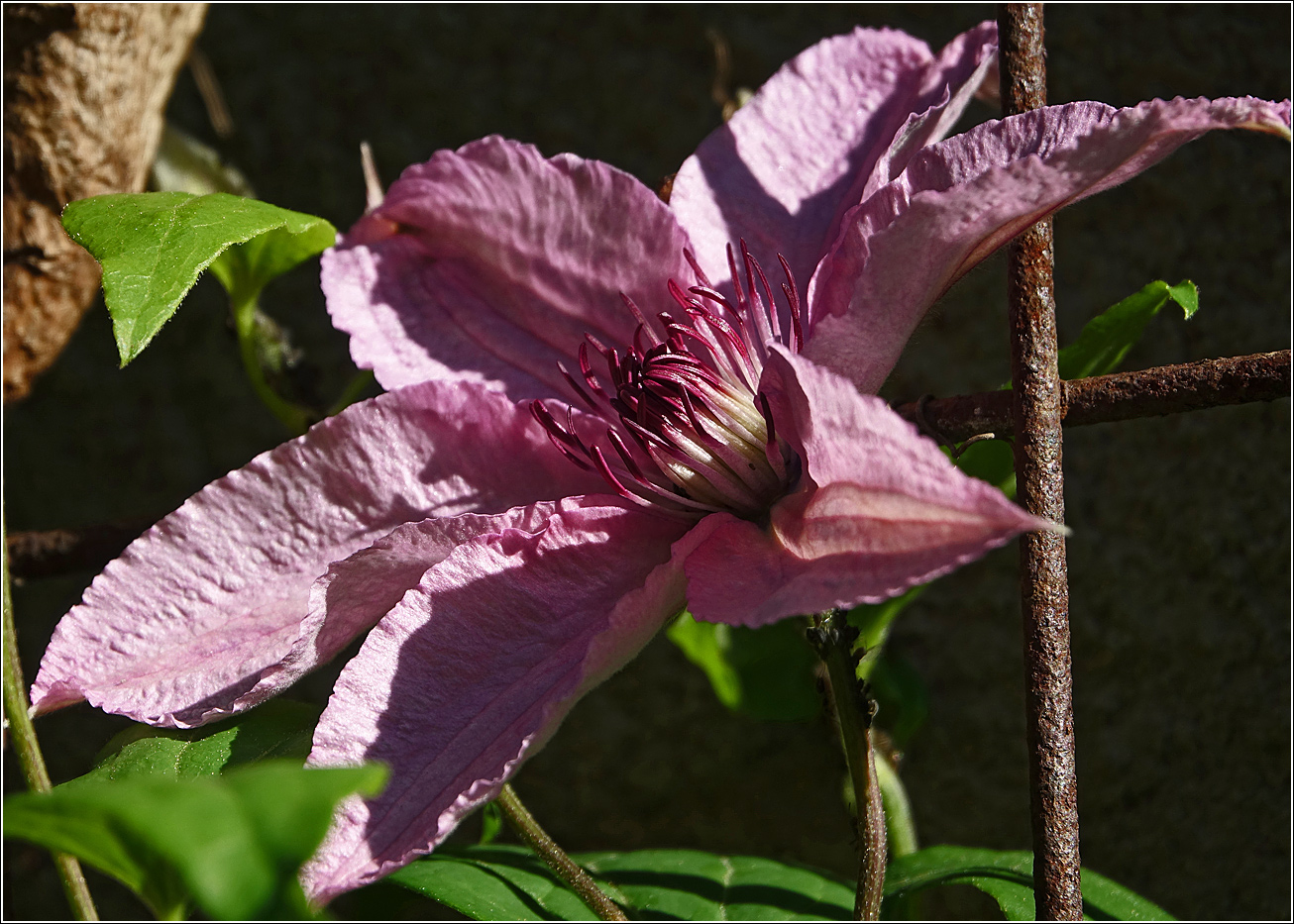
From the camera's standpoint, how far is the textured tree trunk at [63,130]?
0.68 m

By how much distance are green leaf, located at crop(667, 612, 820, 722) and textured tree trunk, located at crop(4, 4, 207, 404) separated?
55cm

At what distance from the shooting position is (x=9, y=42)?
2.21ft

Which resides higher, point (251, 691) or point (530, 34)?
point (530, 34)

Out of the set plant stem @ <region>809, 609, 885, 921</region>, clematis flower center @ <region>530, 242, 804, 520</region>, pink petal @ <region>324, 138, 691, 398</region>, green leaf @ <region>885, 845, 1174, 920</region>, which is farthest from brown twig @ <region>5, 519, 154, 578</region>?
green leaf @ <region>885, 845, 1174, 920</region>

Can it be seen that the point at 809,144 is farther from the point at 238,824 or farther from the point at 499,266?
the point at 238,824

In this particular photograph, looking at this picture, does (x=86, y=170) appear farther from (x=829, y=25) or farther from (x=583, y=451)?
(x=829, y=25)

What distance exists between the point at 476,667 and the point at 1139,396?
0.32 m

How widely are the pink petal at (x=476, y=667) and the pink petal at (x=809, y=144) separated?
0.19 m

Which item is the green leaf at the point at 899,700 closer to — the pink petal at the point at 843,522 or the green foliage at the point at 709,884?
the green foliage at the point at 709,884

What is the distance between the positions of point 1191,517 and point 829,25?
1.77ft

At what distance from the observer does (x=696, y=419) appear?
503 millimetres

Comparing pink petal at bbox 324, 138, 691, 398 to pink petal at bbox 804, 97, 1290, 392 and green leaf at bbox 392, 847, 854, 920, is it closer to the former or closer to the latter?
pink petal at bbox 804, 97, 1290, 392

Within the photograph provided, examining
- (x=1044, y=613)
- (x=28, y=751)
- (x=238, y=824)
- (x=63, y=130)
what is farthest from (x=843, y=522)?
(x=63, y=130)

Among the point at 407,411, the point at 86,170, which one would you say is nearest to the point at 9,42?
the point at 86,170
